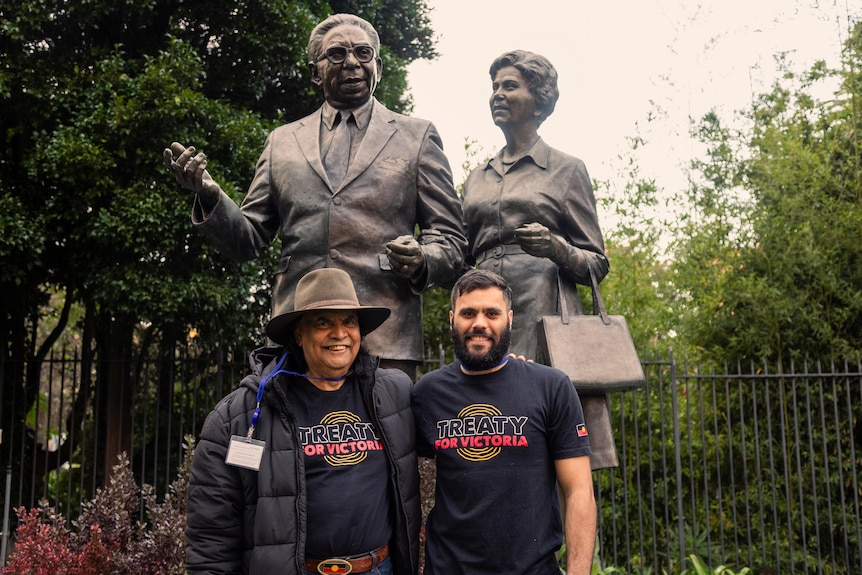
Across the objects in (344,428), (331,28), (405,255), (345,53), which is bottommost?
(344,428)

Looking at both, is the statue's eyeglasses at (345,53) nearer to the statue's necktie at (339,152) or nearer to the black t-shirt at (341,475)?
the statue's necktie at (339,152)

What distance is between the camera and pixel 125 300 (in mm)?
7406

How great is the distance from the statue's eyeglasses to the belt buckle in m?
1.90

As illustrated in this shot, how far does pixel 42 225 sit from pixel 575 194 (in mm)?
5666

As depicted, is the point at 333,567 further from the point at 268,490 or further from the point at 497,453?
the point at 497,453

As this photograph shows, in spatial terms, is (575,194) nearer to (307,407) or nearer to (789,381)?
(307,407)

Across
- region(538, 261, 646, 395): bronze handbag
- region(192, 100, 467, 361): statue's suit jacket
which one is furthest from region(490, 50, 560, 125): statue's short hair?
region(538, 261, 646, 395): bronze handbag

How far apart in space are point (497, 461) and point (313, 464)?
1.77 feet

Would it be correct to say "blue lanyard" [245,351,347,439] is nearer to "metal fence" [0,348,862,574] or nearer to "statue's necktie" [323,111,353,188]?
"statue's necktie" [323,111,353,188]

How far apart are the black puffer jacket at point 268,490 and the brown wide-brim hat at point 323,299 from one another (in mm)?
177

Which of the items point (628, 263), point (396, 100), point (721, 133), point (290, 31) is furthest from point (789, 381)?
point (290, 31)

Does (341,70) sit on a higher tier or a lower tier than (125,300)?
higher

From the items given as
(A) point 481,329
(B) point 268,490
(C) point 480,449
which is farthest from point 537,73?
(B) point 268,490

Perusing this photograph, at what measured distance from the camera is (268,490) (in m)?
2.37
